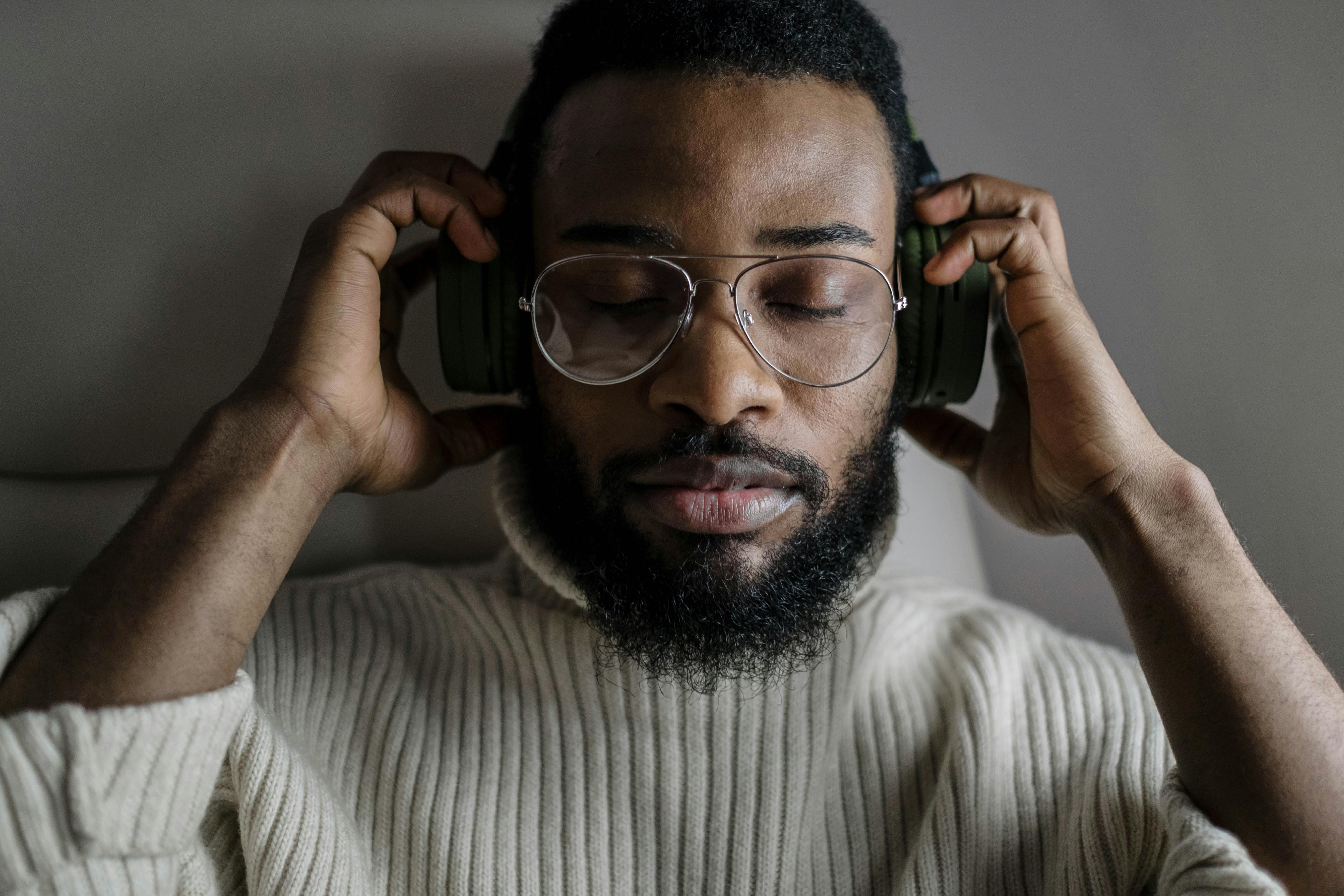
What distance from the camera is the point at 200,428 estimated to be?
3.49 ft

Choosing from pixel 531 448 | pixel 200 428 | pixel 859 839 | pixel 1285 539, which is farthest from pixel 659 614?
pixel 1285 539

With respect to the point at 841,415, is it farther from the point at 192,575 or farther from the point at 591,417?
the point at 192,575

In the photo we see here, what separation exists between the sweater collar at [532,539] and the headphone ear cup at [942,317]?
0.23 metres

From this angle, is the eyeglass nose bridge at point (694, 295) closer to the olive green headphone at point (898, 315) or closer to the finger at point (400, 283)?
the olive green headphone at point (898, 315)

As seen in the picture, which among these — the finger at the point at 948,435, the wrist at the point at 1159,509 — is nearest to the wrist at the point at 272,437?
the finger at the point at 948,435

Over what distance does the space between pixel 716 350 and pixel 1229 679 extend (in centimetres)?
70

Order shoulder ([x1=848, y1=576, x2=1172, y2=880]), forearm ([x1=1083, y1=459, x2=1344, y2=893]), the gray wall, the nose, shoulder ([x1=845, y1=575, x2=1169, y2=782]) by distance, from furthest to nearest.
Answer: the gray wall → shoulder ([x1=845, y1=575, x2=1169, y2=782]) → shoulder ([x1=848, y1=576, x2=1172, y2=880]) → the nose → forearm ([x1=1083, y1=459, x2=1344, y2=893])

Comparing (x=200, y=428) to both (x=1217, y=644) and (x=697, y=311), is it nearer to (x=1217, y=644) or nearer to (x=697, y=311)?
(x=697, y=311)

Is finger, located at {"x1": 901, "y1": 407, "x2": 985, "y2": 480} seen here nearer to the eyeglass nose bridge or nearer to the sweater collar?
the sweater collar

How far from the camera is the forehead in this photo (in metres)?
1.05

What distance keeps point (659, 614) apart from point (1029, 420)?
66 centimetres

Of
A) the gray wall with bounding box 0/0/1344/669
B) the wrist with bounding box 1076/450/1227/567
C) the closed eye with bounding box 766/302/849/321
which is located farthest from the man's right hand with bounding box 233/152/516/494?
the wrist with bounding box 1076/450/1227/567

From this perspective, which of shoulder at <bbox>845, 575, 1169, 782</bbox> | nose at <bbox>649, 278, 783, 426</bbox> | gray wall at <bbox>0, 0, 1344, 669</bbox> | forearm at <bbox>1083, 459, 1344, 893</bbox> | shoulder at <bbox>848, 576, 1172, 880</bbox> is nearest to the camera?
forearm at <bbox>1083, 459, 1344, 893</bbox>

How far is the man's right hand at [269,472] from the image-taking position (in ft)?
3.01
